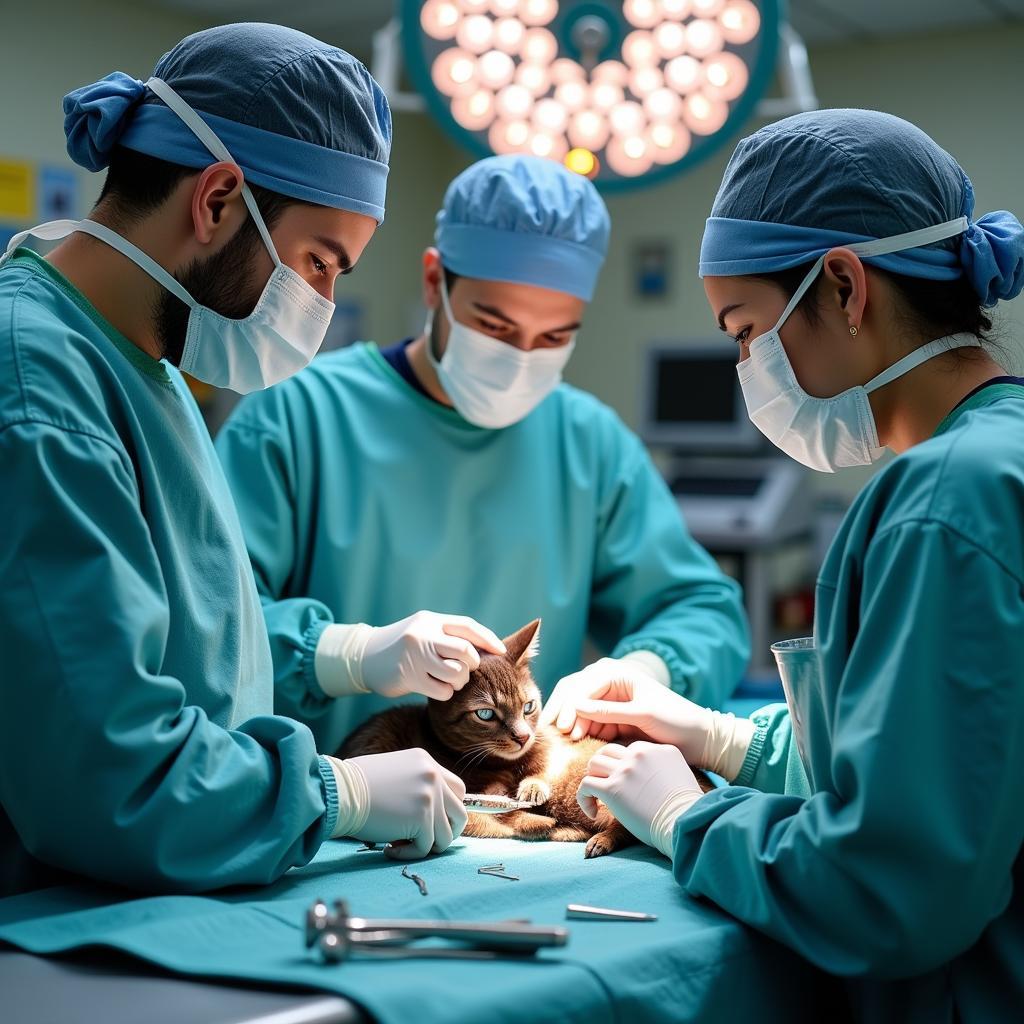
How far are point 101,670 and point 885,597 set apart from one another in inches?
31.7

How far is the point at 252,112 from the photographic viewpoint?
149 cm

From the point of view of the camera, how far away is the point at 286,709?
2053 millimetres

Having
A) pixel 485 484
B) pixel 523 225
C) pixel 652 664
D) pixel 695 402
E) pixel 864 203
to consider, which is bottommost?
pixel 695 402

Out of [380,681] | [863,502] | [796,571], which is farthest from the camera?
[796,571]

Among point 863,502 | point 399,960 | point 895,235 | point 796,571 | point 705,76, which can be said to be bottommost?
point 796,571

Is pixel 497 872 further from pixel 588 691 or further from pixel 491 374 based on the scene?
pixel 491 374

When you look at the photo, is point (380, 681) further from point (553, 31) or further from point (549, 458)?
point (553, 31)

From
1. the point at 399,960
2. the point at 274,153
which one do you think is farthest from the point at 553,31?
the point at 399,960

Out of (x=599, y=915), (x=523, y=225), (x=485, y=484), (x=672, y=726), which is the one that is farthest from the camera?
(x=485, y=484)

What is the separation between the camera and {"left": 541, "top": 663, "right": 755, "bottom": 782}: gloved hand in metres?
1.79

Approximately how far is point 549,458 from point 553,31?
85 cm

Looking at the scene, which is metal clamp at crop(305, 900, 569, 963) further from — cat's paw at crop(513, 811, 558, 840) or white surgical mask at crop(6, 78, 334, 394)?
white surgical mask at crop(6, 78, 334, 394)

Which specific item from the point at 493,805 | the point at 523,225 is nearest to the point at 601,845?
the point at 493,805

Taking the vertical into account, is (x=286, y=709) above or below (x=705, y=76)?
below
